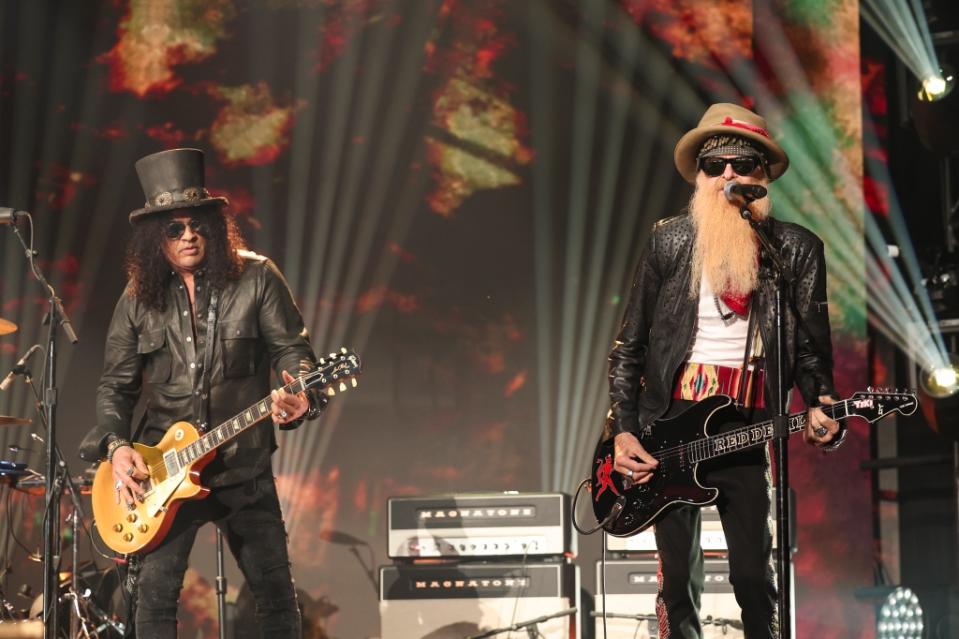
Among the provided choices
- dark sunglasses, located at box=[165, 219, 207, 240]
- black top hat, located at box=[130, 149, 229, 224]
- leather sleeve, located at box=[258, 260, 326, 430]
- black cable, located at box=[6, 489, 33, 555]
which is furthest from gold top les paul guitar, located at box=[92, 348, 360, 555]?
black cable, located at box=[6, 489, 33, 555]

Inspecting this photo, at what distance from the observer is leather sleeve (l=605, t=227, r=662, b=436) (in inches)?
142

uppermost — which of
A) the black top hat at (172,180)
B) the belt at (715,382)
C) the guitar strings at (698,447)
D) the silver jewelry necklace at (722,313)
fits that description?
the black top hat at (172,180)

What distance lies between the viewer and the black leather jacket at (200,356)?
4293mm

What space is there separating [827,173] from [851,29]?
78 centimetres

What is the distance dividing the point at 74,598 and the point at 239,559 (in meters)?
2.07

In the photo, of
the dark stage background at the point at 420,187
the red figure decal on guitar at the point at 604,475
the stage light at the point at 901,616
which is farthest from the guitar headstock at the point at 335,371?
the stage light at the point at 901,616

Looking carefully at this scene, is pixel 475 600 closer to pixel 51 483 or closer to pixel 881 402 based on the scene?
pixel 51 483

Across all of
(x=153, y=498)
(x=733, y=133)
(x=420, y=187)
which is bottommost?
(x=153, y=498)

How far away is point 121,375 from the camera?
4434mm

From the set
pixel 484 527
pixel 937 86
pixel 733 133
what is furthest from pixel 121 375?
pixel 937 86

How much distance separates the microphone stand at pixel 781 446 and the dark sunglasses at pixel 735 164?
0.40 m

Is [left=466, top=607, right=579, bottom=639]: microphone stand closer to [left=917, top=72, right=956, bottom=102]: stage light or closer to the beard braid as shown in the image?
the beard braid

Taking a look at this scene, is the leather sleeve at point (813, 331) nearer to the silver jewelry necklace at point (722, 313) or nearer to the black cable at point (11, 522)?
the silver jewelry necklace at point (722, 313)

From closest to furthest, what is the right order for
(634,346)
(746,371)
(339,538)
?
(746,371) < (634,346) < (339,538)
